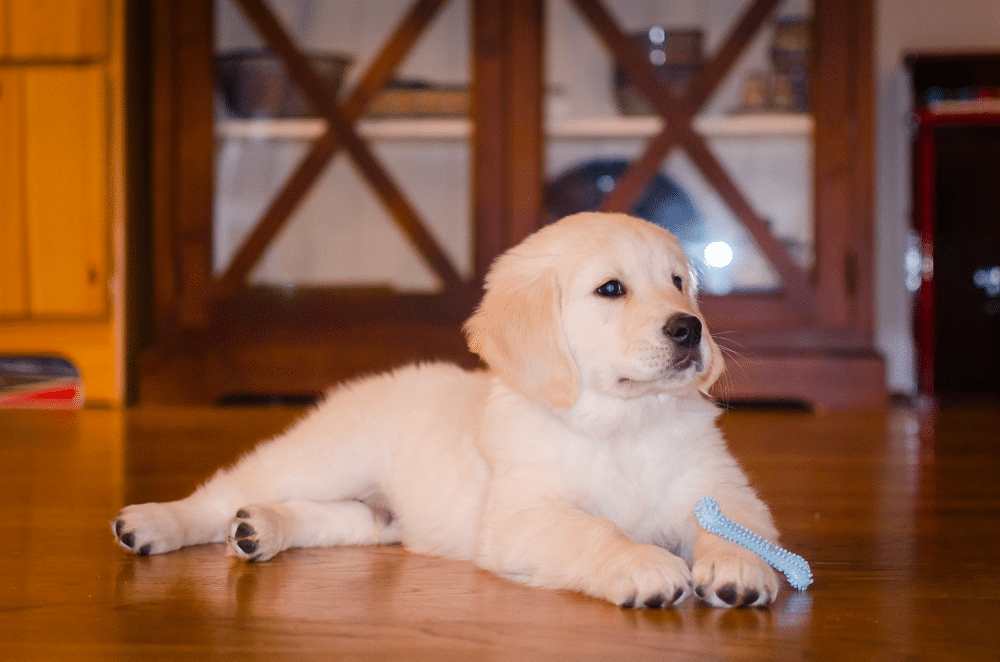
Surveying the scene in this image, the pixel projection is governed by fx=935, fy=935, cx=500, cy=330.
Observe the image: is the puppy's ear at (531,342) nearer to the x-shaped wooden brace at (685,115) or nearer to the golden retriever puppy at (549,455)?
the golden retriever puppy at (549,455)

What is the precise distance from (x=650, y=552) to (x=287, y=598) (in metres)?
0.42

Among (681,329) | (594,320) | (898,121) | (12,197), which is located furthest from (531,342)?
(898,121)

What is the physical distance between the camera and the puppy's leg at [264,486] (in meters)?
1.31

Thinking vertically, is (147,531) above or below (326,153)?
below

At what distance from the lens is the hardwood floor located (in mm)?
899

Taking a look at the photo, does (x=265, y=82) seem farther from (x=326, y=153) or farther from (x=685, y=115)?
(x=685, y=115)

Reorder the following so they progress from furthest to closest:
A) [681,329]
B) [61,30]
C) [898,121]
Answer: [898,121], [61,30], [681,329]

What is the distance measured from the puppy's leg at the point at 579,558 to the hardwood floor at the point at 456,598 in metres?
0.02

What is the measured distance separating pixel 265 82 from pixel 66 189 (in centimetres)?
83

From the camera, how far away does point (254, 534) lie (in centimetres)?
128

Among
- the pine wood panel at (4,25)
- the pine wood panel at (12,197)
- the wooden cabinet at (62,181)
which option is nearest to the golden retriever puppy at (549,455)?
the wooden cabinet at (62,181)

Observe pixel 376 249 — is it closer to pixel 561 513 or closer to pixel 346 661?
pixel 561 513

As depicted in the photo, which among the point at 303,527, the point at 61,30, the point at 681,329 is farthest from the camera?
the point at 61,30

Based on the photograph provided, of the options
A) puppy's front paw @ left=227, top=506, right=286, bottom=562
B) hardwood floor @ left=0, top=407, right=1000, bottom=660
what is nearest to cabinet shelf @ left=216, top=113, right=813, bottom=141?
hardwood floor @ left=0, top=407, right=1000, bottom=660
